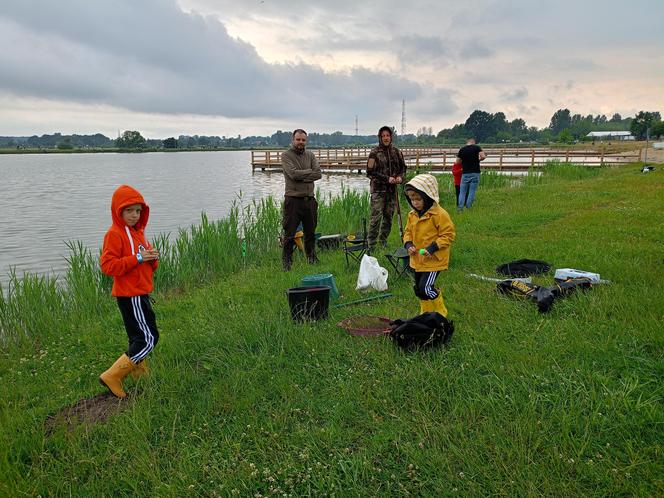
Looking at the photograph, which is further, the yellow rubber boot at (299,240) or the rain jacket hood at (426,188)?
the yellow rubber boot at (299,240)

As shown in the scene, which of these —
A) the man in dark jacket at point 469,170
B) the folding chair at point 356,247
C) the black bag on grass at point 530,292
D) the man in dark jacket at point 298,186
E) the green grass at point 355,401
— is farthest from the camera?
the man in dark jacket at point 469,170

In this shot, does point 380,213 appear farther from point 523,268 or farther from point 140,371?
point 140,371

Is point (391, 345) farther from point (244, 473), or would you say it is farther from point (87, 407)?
point (87, 407)

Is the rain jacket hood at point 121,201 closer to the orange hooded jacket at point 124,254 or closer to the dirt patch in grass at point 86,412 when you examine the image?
the orange hooded jacket at point 124,254

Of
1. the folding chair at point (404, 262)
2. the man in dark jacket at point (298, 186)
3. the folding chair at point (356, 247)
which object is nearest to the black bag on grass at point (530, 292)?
the folding chair at point (404, 262)

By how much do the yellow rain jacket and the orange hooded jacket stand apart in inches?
91.9

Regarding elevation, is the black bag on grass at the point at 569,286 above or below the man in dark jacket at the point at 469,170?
below

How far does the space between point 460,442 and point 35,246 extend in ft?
44.2

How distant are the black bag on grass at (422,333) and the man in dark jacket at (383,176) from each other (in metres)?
3.52

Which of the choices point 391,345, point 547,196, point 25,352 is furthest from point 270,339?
point 547,196

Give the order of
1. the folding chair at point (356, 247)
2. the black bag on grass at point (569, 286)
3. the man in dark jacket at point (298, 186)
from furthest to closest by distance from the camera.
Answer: the folding chair at point (356, 247), the man in dark jacket at point (298, 186), the black bag on grass at point (569, 286)

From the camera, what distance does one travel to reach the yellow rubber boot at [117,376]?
3549mm

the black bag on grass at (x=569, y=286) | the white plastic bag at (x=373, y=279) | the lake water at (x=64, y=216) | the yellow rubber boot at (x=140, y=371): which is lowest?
the lake water at (x=64, y=216)

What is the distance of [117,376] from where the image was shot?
3592mm
